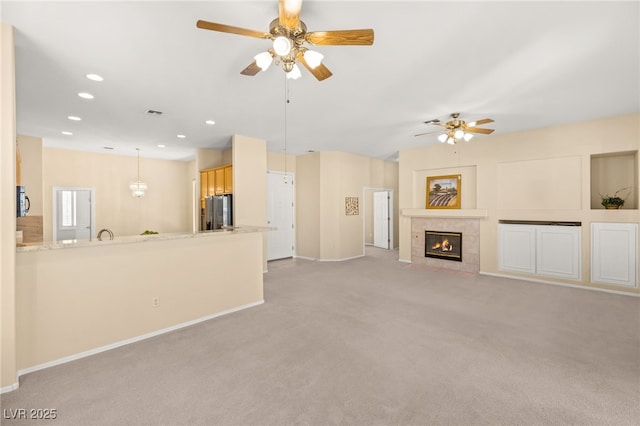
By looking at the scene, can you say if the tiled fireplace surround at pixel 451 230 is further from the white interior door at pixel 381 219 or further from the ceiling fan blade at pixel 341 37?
the ceiling fan blade at pixel 341 37

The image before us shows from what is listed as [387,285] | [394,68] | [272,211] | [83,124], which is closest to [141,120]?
[83,124]

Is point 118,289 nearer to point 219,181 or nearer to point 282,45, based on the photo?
point 282,45

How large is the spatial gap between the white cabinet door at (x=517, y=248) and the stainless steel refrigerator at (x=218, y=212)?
5.42 metres

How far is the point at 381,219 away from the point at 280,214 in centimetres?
381

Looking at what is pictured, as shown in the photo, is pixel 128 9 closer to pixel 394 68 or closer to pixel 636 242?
pixel 394 68

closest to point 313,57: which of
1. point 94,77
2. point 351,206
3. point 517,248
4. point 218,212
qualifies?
point 94,77

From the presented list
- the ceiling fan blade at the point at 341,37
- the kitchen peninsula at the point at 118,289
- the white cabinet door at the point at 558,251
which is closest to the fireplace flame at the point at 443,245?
the white cabinet door at the point at 558,251

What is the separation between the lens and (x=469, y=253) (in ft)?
19.9

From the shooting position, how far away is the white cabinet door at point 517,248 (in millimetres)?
5367

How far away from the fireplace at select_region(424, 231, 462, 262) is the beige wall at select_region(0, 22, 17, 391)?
6.61 m

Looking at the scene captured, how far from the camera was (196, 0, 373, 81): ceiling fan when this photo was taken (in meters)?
1.81

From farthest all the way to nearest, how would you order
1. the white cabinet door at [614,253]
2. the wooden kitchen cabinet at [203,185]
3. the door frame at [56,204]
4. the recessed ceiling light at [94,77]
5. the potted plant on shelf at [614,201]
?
the door frame at [56,204] → the wooden kitchen cabinet at [203,185] → the potted plant on shelf at [614,201] → the white cabinet door at [614,253] → the recessed ceiling light at [94,77]

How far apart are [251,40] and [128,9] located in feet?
2.95

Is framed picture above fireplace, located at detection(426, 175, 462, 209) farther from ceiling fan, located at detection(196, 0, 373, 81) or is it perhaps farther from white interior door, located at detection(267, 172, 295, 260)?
ceiling fan, located at detection(196, 0, 373, 81)
